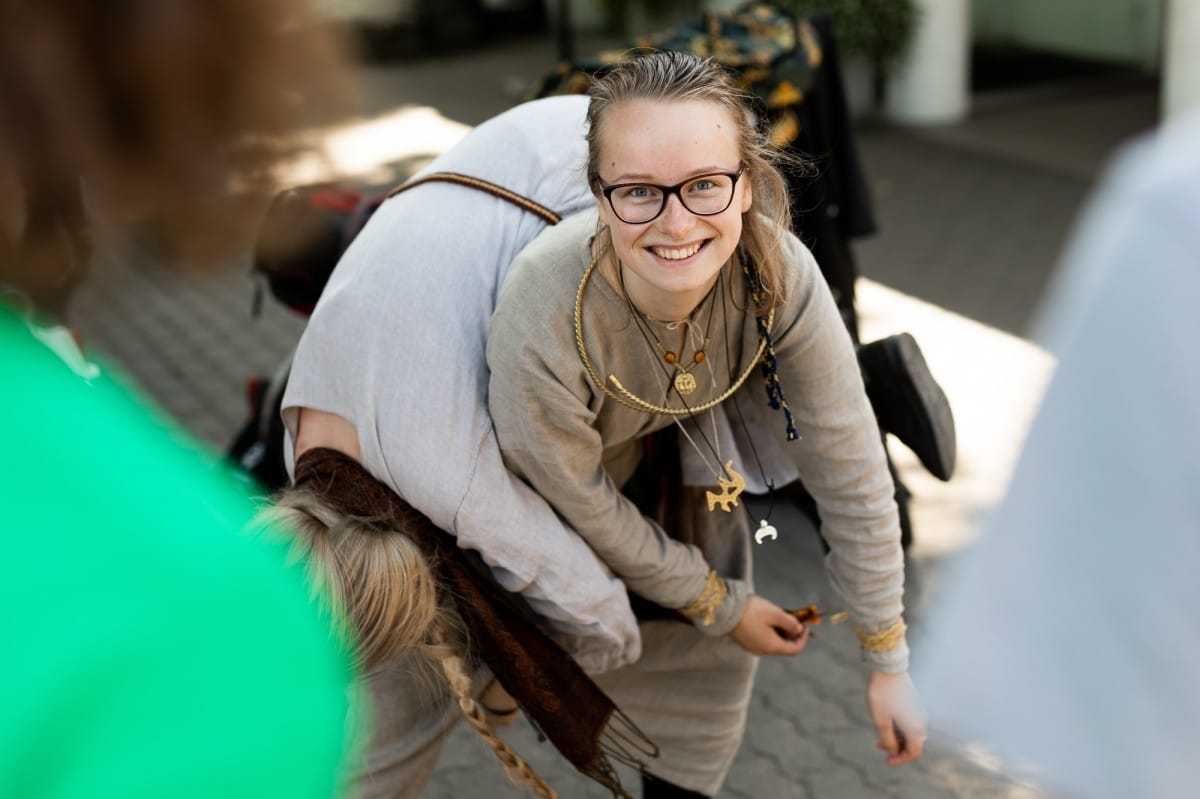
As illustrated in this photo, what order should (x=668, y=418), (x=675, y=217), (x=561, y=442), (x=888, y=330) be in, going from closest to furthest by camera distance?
(x=675, y=217) → (x=561, y=442) → (x=668, y=418) → (x=888, y=330)

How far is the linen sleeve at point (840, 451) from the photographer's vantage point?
6.95 feet

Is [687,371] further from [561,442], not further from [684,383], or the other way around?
[561,442]

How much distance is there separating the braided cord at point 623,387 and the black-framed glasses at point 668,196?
0.33 ft

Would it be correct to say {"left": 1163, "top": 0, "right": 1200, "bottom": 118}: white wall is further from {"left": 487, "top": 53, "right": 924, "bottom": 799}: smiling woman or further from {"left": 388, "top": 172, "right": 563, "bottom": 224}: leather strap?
{"left": 388, "top": 172, "right": 563, "bottom": 224}: leather strap

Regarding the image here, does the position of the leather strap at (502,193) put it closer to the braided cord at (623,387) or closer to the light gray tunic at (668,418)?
the light gray tunic at (668,418)

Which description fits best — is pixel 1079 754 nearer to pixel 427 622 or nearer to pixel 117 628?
pixel 117 628

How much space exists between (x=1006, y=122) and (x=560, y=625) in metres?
7.92

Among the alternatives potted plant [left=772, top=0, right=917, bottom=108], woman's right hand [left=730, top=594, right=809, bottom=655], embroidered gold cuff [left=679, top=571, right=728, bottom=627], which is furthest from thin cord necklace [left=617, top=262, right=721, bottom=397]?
potted plant [left=772, top=0, right=917, bottom=108]

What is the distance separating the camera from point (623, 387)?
2.11 metres

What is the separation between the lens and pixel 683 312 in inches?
82.4

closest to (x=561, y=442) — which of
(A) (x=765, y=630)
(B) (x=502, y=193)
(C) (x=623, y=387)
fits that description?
(C) (x=623, y=387)

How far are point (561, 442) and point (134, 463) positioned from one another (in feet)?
4.55

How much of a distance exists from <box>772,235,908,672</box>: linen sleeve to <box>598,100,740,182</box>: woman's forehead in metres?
0.21

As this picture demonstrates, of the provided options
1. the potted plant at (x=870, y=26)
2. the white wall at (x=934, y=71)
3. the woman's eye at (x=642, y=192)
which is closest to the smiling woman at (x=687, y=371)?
the woman's eye at (x=642, y=192)
